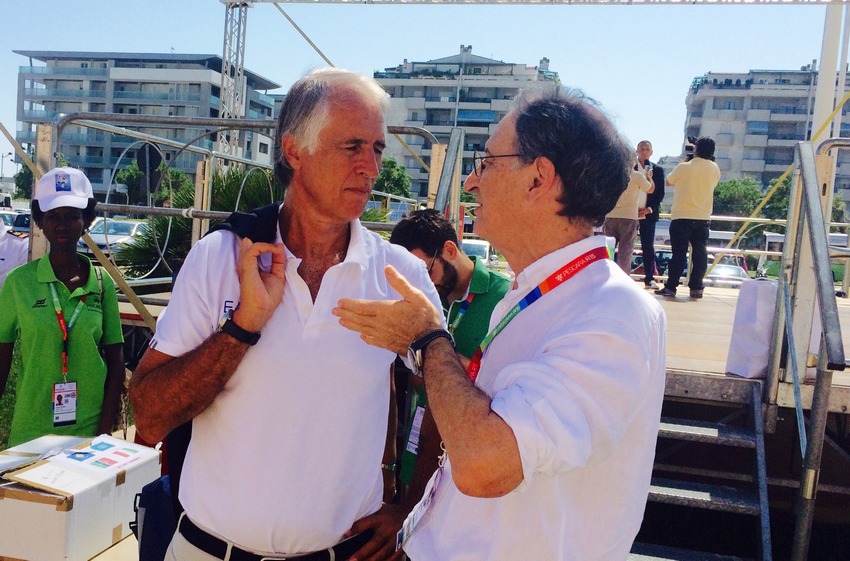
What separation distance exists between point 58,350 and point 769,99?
9660 centimetres

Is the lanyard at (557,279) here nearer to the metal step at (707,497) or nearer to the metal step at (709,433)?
the metal step at (707,497)

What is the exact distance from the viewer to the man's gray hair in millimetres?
1842

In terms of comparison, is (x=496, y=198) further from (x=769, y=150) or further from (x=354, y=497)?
(x=769, y=150)

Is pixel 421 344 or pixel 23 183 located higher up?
pixel 23 183

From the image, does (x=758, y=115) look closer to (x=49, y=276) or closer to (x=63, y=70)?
(x=63, y=70)

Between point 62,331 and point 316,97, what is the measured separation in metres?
2.02

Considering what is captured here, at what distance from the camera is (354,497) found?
1.81 meters

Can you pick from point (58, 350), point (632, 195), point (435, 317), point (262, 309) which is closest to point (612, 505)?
point (435, 317)

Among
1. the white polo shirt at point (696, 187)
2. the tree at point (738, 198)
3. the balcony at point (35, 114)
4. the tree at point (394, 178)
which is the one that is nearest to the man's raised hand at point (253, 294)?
the white polo shirt at point (696, 187)

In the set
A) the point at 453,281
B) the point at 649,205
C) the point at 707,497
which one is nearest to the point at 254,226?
the point at 453,281

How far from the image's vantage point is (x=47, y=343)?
311 cm

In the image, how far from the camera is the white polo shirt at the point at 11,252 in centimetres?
434

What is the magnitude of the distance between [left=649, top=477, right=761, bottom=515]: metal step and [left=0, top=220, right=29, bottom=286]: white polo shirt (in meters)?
4.02

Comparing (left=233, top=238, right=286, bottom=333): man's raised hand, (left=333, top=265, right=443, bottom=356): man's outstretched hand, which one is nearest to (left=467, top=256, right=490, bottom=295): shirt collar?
(left=233, top=238, right=286, bottom=333): man's raised hand
